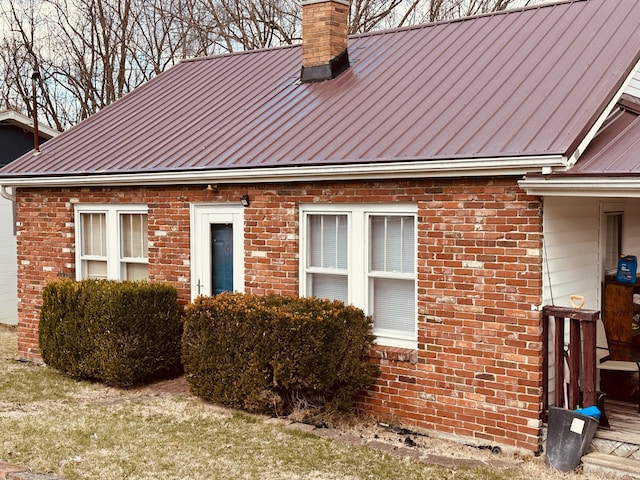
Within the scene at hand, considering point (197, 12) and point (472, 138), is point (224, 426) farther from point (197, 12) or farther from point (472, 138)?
point (197, 12)

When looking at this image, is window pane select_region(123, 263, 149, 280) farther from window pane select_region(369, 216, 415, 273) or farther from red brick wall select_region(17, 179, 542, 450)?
window pane select_region(369, 216, 415, 273)

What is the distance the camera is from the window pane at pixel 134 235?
36.6ft

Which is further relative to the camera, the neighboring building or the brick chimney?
the neighboring building

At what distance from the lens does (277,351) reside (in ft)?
26.6

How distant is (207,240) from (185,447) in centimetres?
350

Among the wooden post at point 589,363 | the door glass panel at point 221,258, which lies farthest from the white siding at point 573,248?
the door glass panel at point 221,258

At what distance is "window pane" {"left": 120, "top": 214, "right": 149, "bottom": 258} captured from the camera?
36.6 ft

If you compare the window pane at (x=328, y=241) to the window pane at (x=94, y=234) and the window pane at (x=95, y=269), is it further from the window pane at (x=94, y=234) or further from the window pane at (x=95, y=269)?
the window pane at (x=95, y=269)

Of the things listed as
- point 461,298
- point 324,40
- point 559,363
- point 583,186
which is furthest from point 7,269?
point 583,186

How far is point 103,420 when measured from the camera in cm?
841

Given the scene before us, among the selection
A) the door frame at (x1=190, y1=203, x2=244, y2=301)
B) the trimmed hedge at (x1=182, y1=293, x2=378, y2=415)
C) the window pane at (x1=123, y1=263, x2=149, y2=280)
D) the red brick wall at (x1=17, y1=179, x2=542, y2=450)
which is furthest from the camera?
the window pane at (x1=123, y1=263, x2=149, y2=280)

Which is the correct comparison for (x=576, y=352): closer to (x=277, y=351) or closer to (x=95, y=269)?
(x=277, y=351)

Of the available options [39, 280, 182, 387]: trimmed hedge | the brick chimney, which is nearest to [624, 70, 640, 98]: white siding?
the brick chimney

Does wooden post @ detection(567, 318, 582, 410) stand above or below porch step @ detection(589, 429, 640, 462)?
above
